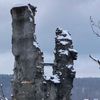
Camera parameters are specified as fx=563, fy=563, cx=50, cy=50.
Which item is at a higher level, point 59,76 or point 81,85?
point 59,76

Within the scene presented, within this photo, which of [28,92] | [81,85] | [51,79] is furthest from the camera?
[81,85]

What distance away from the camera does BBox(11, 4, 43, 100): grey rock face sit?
15398 millimetres

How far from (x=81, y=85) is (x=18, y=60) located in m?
88.6

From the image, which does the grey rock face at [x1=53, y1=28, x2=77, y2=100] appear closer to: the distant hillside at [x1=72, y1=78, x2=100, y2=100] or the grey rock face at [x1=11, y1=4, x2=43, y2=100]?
the grey rock face at [x1=11, y1=4, x2=43, y2=100]

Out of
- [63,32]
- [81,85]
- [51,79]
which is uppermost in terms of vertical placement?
[63,32]

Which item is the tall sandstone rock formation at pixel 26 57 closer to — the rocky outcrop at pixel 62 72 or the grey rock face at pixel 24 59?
the grey rock face at pixel 24 59

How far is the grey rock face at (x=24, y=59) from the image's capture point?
1540 centimetres

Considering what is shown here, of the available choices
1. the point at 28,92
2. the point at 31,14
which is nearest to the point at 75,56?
the point at 31,14

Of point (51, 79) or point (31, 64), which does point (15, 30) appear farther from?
point (51, 79)

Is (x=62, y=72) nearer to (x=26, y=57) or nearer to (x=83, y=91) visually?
(x=26, y=57)

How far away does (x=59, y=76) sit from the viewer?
21.2 m

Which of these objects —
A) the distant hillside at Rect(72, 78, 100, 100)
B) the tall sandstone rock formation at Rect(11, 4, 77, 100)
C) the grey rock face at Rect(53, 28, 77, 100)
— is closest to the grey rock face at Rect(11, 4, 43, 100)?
the tall sandstone rock formation at Rect(11, 4, 77, 100)

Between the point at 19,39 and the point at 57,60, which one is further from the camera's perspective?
the point at 57,60

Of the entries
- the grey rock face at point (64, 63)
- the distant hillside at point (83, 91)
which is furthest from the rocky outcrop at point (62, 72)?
the distant hillside at point (83, 91)
